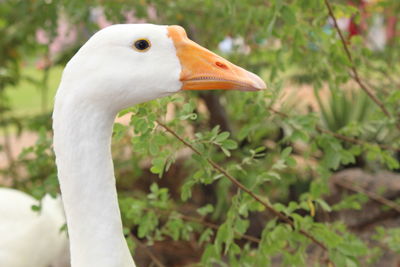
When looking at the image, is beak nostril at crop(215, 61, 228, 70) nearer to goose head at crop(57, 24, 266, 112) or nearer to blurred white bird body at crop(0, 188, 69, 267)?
goose head at crop(57, 24, 266, 112)

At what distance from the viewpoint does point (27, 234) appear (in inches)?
113

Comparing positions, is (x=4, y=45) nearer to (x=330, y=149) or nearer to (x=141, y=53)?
(x=330, y=149)

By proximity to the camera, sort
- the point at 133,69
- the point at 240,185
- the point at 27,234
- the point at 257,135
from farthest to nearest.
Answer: the point at 257,135, the point at 27,234, the point at 240,185, the point at 133,69

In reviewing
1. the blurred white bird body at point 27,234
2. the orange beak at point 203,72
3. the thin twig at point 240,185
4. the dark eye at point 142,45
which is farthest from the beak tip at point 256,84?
Result: the blurred white bird body at point 27,234

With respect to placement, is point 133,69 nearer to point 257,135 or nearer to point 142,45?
point 142,45

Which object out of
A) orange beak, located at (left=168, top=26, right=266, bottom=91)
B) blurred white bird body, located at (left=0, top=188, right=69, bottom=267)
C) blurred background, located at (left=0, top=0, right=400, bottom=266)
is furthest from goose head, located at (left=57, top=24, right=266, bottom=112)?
blurred white bird body, located at (left=0, top=188, right=69, bottom=267)

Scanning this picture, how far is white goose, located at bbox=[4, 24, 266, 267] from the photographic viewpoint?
1330 millimetres

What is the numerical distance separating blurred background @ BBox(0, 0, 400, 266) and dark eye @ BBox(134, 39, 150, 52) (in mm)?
295

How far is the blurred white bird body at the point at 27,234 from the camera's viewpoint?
2.75 meters

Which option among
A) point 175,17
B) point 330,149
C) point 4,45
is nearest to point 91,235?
point 330,149

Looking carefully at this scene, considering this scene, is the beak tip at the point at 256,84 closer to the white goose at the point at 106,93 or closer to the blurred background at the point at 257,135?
the white goose at the point at 106,93

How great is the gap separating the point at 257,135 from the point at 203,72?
220cm

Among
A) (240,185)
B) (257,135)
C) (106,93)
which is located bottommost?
(257,135)

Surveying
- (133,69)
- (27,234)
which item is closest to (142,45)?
(133,69)
